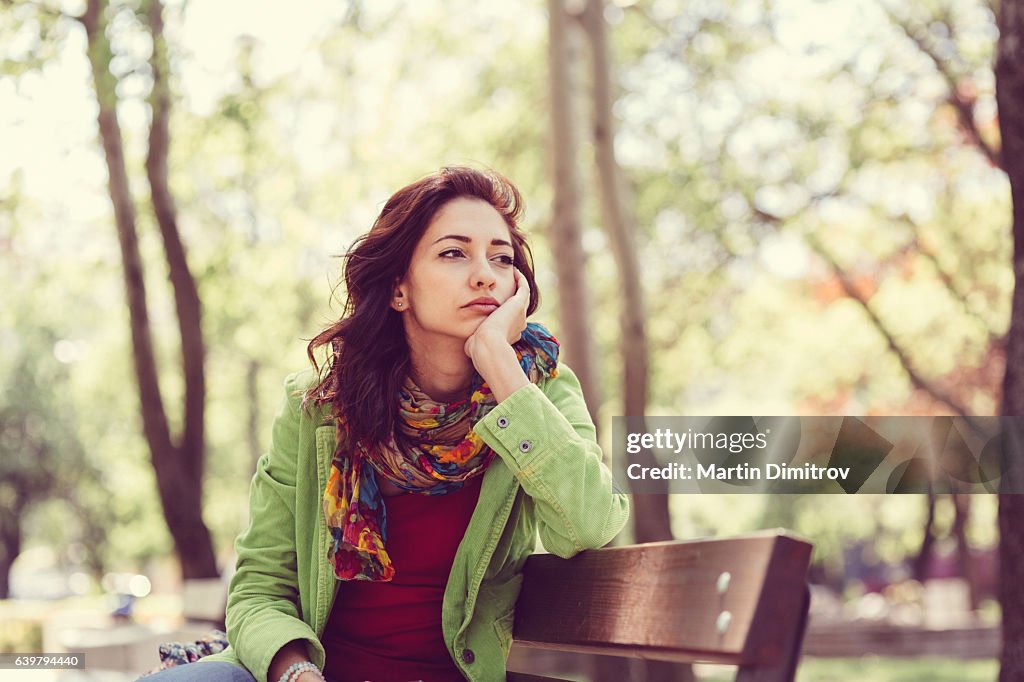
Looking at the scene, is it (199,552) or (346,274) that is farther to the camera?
(199,552)

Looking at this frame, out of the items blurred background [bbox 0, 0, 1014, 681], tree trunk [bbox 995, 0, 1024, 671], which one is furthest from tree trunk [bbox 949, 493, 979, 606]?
tree trunk [bbox 995, 0, 1024, 671]

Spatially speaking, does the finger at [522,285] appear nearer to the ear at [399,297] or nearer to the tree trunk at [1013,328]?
the ear at [399,297]

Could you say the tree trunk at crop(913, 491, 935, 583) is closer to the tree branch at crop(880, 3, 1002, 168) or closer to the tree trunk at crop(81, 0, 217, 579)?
the tree branch at crop(880, 3, 1002, 168)

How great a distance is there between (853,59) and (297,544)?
1333 centimetres

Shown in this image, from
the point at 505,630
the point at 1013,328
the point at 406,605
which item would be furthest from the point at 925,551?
the point at 406,605

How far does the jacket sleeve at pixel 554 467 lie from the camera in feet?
7.49

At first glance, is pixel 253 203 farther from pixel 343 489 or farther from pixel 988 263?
pixel 343 489

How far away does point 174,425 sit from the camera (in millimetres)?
21141

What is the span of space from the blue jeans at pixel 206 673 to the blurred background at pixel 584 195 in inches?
183

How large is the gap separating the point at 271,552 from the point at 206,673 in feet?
1.14

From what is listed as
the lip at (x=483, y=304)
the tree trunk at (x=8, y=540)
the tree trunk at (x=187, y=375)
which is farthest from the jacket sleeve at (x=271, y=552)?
the tree trunk at (x=8, y=540)

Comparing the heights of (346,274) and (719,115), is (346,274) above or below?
above

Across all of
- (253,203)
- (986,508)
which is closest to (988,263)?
(253,203)

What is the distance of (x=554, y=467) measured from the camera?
2.29 metres
